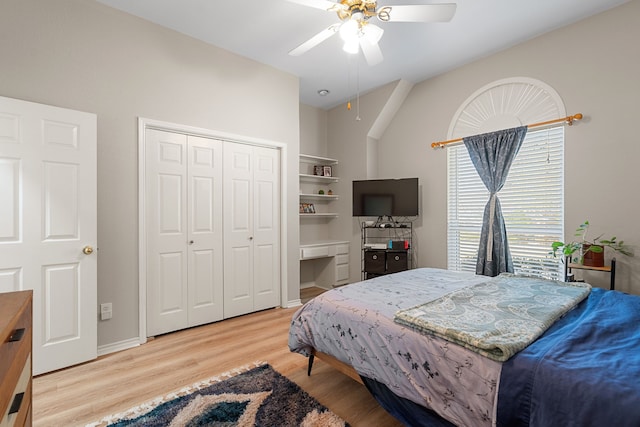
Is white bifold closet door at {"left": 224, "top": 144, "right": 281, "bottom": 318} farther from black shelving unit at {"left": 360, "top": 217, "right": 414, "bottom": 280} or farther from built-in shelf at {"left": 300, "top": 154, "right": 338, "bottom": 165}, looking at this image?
black shelving unit at {"left": 360, "top": 217, "right": 414, "bottom": 280}

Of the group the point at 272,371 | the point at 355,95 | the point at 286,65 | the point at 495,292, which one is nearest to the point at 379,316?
the point at 495,292

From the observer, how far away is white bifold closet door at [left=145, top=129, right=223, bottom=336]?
2844 mm

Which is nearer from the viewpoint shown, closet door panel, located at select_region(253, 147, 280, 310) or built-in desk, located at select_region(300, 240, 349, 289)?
closet door panel, located at select_region(253, 147, 280, 310)

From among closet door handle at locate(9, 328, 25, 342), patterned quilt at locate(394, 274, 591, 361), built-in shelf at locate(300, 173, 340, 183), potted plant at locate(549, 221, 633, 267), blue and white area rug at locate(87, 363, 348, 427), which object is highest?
built-in shelf at locate(300, 173, 340, 183)

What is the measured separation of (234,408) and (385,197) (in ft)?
10.0

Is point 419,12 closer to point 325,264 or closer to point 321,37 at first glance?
point 321,37

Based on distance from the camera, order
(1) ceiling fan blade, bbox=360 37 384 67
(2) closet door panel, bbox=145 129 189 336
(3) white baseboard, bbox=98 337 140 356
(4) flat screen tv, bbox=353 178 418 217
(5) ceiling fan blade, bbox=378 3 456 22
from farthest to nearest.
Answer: (4) flat screen tv, bbox=353 178 418 217
(2) closet door panel, bbox=145 129 189 336
(3) white baseboard, bbox=98 337 140 356
(1) ceiling fan blade, bbox=360 37 384 67
(5) ceiling fan blade, bbox=378 3 456 22

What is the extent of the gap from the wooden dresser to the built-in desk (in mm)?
3031

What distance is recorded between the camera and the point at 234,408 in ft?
5.87

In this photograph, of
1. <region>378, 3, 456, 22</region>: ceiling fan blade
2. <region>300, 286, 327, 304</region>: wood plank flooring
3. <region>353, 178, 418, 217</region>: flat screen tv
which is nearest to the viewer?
<region>378, 3, 456, 22</region>: ceiling fan blade

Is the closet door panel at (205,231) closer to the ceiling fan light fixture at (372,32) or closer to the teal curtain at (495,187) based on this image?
the ceiling fan light fixture at (372,32)

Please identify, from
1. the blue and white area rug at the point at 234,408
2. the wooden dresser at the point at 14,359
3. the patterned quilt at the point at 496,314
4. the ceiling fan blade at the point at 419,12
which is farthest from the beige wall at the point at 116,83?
the patterned quilt at the point at 496,314

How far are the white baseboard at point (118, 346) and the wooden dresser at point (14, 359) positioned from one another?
1406mm

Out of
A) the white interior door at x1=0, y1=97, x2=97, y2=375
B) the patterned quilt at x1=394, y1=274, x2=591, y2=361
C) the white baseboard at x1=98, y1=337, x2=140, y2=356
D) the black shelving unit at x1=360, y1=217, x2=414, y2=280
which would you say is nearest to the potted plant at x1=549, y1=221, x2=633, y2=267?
the patterned quilt at x1=394, y1=274, x2=591, y2=361
